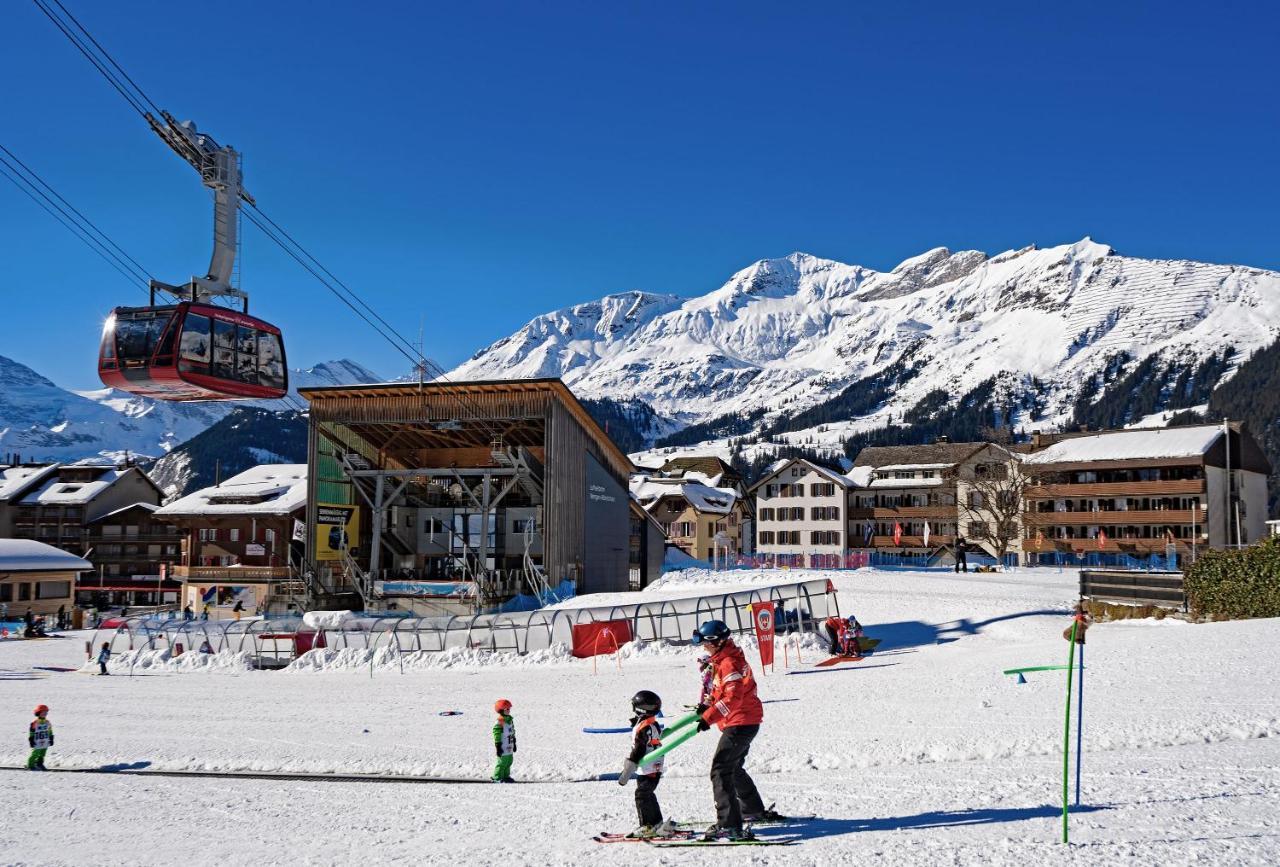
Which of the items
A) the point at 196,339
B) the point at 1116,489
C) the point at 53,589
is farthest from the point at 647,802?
the point at 1116,489

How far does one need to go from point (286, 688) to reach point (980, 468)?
6144cm

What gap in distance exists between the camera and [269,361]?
27.6m

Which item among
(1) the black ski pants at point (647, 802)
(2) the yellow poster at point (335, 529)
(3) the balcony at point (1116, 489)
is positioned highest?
(3) the balcony at point (1116, 489)

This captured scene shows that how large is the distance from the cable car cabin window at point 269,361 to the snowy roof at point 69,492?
2929 inches

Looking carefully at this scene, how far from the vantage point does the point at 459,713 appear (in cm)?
1873

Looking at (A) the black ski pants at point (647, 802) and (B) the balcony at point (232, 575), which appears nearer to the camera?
(A) the black ski pants at point (647, 802)

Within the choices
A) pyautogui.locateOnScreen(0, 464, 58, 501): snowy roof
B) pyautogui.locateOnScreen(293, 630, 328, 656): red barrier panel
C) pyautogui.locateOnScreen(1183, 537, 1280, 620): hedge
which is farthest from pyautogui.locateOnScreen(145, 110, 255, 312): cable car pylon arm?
pyautogui.locateOnScreen(0, 464, 58, 501): snowy roof

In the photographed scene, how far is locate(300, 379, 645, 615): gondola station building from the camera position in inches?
1738

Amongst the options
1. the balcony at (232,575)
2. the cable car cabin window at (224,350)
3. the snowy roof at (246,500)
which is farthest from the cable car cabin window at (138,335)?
the snowy roof at (246,500)

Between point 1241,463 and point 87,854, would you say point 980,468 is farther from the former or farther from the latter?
point 87,854

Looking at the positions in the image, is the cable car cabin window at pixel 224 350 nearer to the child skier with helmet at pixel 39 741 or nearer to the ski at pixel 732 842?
the child skier with helmet at pixel 39 741

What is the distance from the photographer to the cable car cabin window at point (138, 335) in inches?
993

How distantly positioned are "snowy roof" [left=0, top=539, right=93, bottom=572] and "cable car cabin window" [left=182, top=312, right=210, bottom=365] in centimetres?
3616

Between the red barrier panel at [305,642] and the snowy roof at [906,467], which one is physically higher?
the snowy roof at [906,467]
